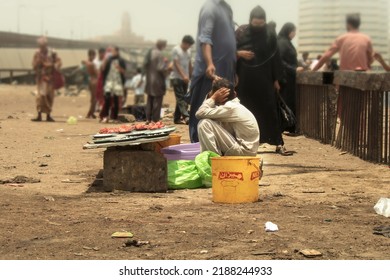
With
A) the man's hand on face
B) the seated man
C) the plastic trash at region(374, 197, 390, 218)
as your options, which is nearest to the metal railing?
the seated man

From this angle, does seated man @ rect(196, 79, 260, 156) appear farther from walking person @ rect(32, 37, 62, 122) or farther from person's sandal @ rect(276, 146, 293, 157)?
walking person @ rect(32, 37, 62, 122)

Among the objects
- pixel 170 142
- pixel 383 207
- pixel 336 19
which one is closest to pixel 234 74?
pixel 170 142

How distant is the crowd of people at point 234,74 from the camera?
29.8 ft

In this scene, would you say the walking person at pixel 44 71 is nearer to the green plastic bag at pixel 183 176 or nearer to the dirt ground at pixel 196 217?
the dirt ground at pixel 196 217

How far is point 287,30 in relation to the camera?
1494 centimetres

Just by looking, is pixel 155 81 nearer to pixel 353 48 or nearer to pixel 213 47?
pixel 353 48

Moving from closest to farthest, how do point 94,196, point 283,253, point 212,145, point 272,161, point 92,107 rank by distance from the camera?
point 283,253, point 94,196, point 212,145, point 272,161, point 92,107

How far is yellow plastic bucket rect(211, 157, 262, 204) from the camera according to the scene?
7812 millimetres

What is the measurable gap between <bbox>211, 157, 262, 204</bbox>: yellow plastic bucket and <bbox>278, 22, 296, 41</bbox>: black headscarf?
7.15m

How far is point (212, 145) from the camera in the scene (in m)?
8.96

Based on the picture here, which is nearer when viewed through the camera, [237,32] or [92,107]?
[237,32]

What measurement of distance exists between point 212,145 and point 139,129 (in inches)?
26.2

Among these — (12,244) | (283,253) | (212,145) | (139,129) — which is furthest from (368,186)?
(12,244)

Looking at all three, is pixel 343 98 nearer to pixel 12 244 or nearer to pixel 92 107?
pixel 12 244
